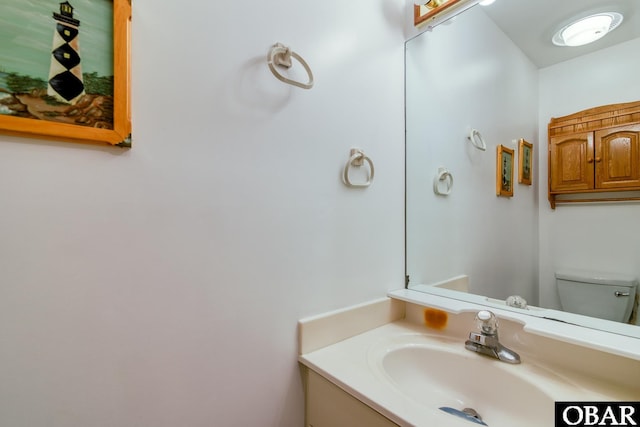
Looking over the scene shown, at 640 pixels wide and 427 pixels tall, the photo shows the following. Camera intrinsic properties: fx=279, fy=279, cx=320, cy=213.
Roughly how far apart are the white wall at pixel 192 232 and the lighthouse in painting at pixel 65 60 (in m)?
0.09

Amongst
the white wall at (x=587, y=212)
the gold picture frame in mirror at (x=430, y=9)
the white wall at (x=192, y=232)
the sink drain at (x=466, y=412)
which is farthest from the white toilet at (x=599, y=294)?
the gold picture frame in mirror at (x=430, y=9)

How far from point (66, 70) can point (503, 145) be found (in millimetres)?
1584

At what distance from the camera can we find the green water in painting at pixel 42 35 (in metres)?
0.49

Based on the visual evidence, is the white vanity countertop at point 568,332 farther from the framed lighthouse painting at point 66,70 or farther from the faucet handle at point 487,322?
the framed lighthouse painting at point 66,70

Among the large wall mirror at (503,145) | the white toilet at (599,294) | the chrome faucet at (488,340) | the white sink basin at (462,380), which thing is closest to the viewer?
the white sink basin at (462,380)

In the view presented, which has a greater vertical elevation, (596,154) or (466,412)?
(596,154)

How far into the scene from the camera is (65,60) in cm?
54

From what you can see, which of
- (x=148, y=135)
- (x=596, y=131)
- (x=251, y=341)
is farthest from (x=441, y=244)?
(x=148, y=135)

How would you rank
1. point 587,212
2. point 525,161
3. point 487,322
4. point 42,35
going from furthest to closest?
point 525,161 → point 587,212 → point 487,322 → point 42,35

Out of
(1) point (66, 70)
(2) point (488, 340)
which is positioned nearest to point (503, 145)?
(2) point (488, 340)

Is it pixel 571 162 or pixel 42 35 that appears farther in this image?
pixel 571 162

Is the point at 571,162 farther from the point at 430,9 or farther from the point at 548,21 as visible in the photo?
the point at 430,9

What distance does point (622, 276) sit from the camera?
1050 mm

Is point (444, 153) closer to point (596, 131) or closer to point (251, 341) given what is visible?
point (596, 131)
